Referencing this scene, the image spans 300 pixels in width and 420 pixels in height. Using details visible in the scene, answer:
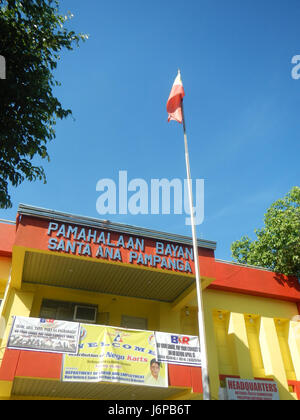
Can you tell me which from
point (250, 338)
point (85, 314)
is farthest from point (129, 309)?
point (250, 338)

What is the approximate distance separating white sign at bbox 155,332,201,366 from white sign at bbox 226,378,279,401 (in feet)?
9.68

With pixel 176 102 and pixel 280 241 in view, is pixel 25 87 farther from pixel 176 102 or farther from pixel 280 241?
pixel 280 241

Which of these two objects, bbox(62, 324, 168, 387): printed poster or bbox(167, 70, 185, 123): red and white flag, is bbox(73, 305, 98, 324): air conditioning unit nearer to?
bbox(62, 324, 168, 387): printed poster

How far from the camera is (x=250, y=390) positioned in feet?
46.9

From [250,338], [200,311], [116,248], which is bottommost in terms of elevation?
[200,311]

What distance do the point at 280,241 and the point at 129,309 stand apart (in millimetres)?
8556

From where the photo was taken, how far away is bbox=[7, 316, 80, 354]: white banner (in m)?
10.8

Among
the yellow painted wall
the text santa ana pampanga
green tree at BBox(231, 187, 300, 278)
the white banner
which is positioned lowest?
the white banner

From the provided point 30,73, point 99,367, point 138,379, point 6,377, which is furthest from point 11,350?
point 30,73

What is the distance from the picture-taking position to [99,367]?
36.3 ft

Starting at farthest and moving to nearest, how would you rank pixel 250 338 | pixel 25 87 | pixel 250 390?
pixel 250 338, pixel 250 390, pixel 25 87

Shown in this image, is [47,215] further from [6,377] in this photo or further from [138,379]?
→ [138,379]

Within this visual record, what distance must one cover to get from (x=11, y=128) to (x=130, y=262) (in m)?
6.38

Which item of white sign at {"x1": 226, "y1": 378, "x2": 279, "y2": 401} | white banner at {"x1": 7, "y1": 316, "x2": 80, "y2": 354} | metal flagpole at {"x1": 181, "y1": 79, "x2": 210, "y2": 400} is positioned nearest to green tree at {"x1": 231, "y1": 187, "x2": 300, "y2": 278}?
white sign at {"x1": 226, "y1": 378, "x2": 279, "y2": 401}
